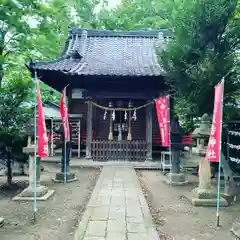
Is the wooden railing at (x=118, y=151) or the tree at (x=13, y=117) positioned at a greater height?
the tree at (x=13, y=117)

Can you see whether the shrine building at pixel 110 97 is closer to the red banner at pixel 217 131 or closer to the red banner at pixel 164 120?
the red banner at pixel 164 120

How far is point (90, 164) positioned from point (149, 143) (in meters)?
2.92

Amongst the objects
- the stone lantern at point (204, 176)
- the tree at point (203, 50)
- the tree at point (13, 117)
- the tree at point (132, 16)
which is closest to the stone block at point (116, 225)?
the stone lantern at point (204, 176)

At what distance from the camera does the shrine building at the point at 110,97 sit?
1348cm

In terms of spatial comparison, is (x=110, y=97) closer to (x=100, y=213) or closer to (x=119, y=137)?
(x=119, y=137)

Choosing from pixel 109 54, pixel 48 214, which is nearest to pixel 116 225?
pixel 48 214

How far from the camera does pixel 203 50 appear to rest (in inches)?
313

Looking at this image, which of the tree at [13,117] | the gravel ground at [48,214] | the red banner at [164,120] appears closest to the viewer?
the gravel ground at [48,214]

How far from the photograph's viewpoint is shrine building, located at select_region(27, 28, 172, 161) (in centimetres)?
1348

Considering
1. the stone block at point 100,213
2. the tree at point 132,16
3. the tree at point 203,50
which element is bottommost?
the stone block at point 100,213

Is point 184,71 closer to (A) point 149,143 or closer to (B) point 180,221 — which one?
(B) point 180,221

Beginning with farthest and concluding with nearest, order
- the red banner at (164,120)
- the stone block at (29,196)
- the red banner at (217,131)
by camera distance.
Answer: the red banner at (164,120), the stone block at (29,196), the red banner at (217,131)

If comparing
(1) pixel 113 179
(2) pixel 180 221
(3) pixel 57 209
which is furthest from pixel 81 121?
(2) pixel 180 221

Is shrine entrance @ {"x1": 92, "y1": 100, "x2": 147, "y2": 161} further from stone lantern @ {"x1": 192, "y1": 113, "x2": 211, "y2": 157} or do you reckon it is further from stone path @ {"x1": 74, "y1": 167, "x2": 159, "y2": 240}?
stone lantern @ {"x1": 192, "y1": 113, "x2": 211, "y2": 157}
